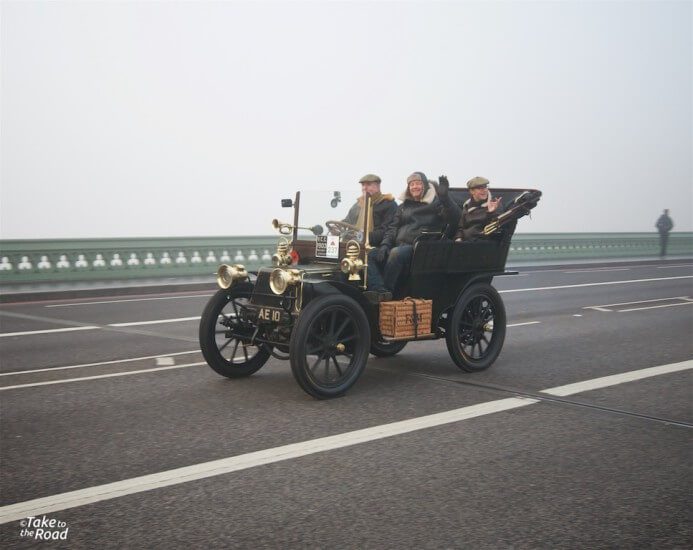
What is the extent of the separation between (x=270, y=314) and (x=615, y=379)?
3.29 m

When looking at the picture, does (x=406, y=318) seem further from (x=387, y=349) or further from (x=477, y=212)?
(x=477, y=212)

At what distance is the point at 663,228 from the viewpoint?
98.1ft

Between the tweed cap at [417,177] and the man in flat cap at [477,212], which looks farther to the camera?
the man in flat cap at [477,212]

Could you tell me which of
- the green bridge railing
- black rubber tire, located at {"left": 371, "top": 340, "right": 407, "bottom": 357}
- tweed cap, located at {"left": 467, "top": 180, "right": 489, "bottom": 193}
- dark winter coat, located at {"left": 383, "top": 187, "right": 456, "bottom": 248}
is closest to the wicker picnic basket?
dark winter coat, located at {"left": 383, "top": 187, "right": 456, "bottom": 248}

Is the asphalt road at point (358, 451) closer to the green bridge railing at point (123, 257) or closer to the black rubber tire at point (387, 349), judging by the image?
the black rubber tire at point (387, 349)

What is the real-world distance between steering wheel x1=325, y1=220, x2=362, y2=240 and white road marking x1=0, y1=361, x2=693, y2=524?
77.3 inches

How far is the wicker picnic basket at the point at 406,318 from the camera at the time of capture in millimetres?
6836

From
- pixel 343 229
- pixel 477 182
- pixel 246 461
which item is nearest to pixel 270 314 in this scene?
pixel 343 229

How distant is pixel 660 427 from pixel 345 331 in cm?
257

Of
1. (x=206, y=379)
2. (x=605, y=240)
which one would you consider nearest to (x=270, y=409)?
(x=206, y=379)

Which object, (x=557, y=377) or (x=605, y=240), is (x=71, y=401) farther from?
(x=605, y=240)

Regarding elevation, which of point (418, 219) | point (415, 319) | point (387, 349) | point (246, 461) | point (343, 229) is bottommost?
point (246, 461)

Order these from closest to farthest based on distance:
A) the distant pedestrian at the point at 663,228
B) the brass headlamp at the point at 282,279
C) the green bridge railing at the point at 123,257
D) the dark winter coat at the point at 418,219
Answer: the brass headlamp at the point at 282,279 → the dark winter coat at the point at 418,219 → the green bridge railing at the point at 123,257 → the distant pedestrian at the point at 663,228

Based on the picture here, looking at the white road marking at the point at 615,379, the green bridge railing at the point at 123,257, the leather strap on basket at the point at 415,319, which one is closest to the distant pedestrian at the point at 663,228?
the green bridge railing at the point at 123,257
